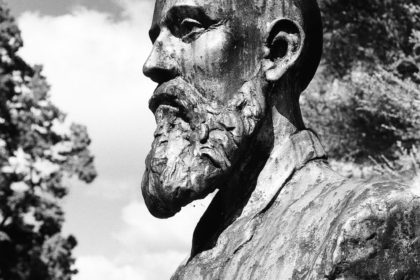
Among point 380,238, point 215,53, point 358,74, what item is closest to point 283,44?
point 215,53

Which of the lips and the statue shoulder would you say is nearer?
the statue shoulder

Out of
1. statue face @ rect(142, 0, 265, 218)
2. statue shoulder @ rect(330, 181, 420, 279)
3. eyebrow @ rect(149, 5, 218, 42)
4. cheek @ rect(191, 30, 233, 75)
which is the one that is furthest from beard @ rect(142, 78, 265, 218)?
statue shoulder @ rect(330, 181, 420, 279)

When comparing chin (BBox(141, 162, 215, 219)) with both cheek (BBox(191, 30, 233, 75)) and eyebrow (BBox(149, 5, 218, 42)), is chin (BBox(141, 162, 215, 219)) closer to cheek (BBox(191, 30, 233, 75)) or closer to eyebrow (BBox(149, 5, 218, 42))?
cheek (BBox(191, 30, 233, 75))

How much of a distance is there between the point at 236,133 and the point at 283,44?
441 mm

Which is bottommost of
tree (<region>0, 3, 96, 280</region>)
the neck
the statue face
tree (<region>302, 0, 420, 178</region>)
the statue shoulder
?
the statue shoulder

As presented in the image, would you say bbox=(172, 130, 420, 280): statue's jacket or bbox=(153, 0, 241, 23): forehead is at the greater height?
bbox=(153, 0, 241, 23): forehead

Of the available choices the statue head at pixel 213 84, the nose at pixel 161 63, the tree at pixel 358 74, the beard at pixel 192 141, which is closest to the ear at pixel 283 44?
the statue head at pixel 213 84

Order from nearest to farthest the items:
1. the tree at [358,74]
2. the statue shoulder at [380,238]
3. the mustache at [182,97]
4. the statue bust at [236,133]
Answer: the statue shoulder at [380,238] → the statue bust at [236,133] → the mustache at [182,97] → the tree at [358,74]

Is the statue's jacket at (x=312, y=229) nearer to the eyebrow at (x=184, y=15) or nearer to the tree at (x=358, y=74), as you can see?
the eyebrow at (x=184, y=15)

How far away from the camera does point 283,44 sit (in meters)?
3.17

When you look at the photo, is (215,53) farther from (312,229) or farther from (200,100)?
(312,229)

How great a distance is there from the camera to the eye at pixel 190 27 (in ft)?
10.4

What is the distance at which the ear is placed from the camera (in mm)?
3146

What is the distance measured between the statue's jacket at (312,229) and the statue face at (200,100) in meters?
0.20
